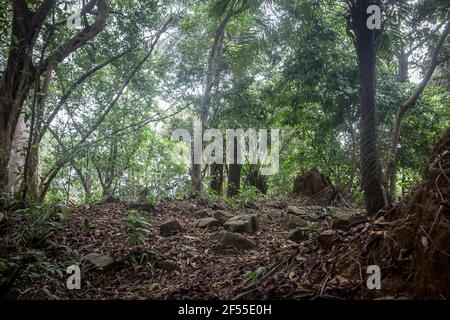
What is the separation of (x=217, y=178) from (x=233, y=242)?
253 inches

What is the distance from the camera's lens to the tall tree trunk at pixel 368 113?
4312 millimetres

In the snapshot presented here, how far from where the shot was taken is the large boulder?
7770mm

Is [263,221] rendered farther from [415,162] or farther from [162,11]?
[162,11]

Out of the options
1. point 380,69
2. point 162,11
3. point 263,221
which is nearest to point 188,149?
point 162,11

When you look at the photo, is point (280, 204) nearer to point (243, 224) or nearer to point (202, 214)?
point (202, 214)

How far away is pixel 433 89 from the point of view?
30.2 ft

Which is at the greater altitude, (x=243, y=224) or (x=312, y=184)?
(x=312, y=184)

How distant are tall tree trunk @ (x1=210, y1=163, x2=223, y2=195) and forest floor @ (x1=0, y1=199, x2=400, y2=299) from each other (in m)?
5.44

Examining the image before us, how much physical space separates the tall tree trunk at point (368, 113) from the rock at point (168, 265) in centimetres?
240

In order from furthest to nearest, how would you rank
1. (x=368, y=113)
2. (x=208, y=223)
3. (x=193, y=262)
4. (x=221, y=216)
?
(x=221, y=216) < (x=208, y=223) < (x=368, y=113) < (x=193, y=262)

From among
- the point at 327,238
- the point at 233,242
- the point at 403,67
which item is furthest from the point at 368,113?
the point at 403,67

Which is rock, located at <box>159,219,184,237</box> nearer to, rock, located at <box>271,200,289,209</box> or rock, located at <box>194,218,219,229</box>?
rock, located at <box>194,218,219,229</box>

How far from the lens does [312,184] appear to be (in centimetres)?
790

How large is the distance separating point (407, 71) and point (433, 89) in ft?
4.70
